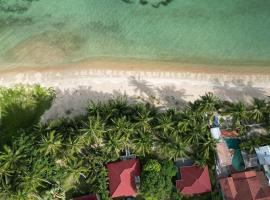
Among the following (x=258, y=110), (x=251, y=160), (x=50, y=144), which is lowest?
(x=251, y=160)

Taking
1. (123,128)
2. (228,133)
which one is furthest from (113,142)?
(228,133)

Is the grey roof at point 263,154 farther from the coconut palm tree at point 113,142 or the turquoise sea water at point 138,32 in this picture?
the coconut palm tree at point 113,142

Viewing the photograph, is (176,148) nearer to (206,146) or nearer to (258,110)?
(206,146)

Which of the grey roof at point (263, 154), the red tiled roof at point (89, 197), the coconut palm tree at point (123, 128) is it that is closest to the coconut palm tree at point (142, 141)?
the coconut palm tree at point (123, 128)

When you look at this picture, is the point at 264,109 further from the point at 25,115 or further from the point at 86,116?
→ the point at 25,115

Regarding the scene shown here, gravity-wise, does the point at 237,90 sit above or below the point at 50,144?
above
